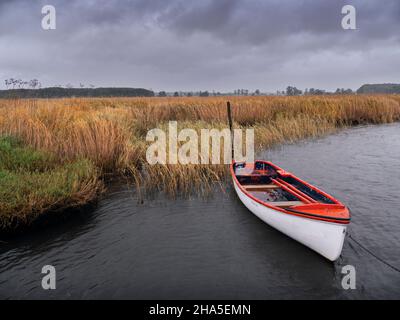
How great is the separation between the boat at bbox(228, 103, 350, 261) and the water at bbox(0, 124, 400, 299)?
311mm

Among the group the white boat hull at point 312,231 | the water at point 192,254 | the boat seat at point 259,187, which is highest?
the boat seat at point 259,187

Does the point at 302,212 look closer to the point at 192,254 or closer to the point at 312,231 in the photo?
the point at 312,231

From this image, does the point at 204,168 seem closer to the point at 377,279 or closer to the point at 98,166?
the point at 98,166

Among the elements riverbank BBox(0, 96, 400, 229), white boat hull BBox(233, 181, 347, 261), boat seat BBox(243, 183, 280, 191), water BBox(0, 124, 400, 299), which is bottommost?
water BBox(0, 124, 400, 299)

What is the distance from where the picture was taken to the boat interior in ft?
23.3

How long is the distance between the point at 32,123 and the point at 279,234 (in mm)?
8785

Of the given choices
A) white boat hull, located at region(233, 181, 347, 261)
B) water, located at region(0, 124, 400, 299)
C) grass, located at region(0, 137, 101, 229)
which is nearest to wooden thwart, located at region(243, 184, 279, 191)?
water, located at region(0, 124, 400, 299)

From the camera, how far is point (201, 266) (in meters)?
5.73

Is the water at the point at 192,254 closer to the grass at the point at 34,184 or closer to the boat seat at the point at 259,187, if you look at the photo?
the grass at the point at 34,184

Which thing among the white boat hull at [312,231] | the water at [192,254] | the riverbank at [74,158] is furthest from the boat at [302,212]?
the riverbank at [74,158]

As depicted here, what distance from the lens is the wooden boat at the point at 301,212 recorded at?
5.34 metres

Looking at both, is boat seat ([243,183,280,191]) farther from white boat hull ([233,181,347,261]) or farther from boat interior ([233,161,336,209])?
white boat hull ([233,181,347,261])

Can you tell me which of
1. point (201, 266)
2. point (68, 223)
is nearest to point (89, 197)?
point (68, 223)
